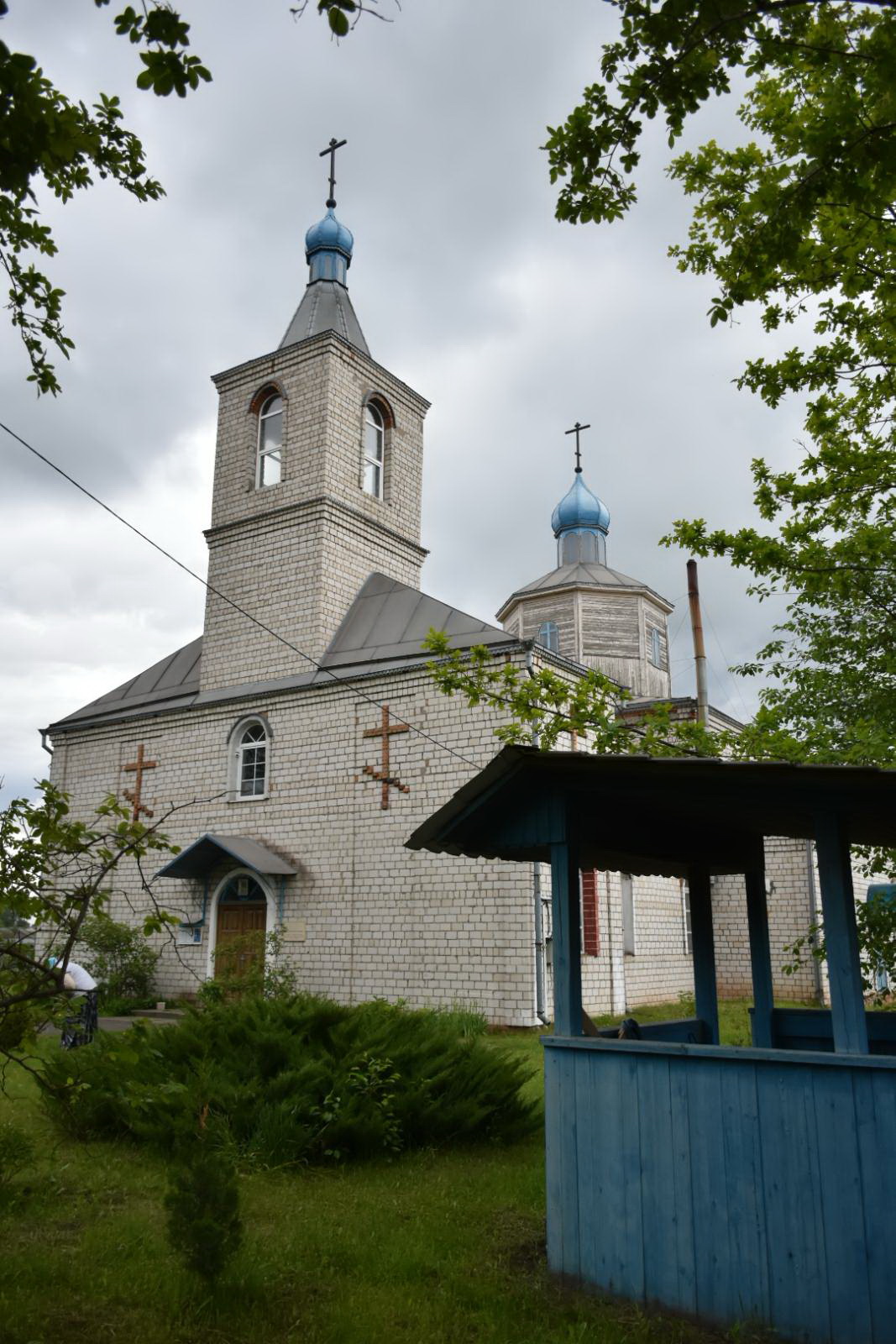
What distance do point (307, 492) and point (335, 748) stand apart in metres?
5.11

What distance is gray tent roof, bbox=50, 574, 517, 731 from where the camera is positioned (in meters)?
17.3

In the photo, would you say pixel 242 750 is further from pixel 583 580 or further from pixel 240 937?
pixel 583 580

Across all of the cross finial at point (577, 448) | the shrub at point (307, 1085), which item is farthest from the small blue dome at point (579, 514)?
the shrub at point (307, 1085)

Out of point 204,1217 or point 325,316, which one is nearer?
point 204,1217

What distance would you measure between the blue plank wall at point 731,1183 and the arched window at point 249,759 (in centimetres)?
1462

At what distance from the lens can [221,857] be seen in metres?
18.7

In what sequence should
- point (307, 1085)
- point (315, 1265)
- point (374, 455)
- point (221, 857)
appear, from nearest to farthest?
point (315, 1265) → point (307, 1085) → point (221, 857) → point (374, 455)

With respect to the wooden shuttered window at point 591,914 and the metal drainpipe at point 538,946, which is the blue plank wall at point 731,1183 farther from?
the wooden shuttered window at point 591,914

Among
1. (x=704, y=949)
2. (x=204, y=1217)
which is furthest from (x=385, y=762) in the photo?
(x=204, y=1217)

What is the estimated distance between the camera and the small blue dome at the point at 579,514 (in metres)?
32.3

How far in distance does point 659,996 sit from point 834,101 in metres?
17.3

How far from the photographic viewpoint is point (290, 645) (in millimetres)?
19109

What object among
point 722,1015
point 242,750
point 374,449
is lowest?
point 722,1015

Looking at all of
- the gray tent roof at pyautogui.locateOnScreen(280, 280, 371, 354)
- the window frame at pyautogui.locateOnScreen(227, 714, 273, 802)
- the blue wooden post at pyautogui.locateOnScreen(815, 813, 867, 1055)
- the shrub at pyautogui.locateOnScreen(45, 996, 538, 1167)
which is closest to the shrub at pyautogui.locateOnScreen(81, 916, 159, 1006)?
the window frame at pyautogui.locateOnScreen(227, 714, 273, 802)
